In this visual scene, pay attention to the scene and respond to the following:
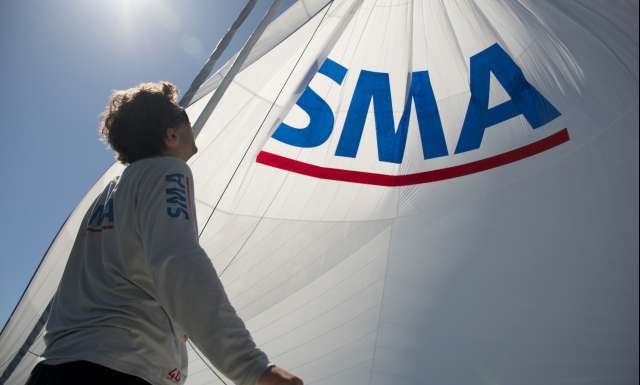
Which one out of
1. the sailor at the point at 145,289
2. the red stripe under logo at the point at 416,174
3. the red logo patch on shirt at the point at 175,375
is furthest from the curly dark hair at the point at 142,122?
the red stripe under logo at the point at 416,174

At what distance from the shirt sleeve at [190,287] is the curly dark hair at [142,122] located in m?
0.25

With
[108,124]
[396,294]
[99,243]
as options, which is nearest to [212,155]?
[396,294]

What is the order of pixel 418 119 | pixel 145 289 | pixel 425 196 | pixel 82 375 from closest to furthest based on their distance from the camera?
pixel 82 375 → pixel 145 289 → pixel 425 196 → pixel 418 119

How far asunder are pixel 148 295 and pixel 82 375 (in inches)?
7.8

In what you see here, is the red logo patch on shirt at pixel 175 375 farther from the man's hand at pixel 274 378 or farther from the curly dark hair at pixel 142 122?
the curly dark hair at pixel 142 122

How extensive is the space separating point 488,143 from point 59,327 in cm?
219

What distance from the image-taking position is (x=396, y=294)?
2.49 m

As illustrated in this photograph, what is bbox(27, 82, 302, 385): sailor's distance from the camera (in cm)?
90

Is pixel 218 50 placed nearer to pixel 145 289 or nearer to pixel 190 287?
pixel 145 289

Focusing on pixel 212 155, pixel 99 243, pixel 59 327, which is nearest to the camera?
pixel 59 327

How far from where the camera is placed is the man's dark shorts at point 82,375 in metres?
0.96

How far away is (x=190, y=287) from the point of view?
917 millimetres

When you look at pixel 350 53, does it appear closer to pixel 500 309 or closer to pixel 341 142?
pixel 341 142

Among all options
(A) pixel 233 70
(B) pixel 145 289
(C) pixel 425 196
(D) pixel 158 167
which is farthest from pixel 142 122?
(C) pixel 425 196
